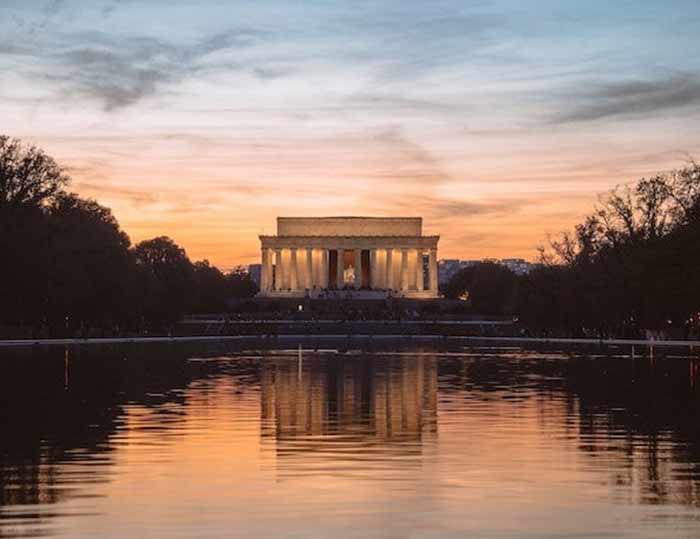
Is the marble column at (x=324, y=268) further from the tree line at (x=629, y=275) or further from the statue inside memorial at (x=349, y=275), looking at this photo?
the tree line at (x=629, y=275)

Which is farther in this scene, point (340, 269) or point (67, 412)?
point (340, 269)

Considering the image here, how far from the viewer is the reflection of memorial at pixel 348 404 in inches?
905

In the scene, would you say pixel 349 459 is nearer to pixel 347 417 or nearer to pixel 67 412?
pixel 347 417

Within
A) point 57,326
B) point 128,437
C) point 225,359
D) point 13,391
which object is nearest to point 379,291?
point 57,326

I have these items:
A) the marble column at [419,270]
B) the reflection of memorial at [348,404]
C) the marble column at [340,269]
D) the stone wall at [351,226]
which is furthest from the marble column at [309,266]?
the reflection of memorial at [348,404]

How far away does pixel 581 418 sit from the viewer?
2677cm

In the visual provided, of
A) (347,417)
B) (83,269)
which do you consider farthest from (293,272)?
(347,417)

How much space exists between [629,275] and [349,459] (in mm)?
71634

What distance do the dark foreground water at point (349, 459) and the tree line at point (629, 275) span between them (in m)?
42.5

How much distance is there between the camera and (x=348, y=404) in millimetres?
30453

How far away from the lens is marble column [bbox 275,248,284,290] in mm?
178887

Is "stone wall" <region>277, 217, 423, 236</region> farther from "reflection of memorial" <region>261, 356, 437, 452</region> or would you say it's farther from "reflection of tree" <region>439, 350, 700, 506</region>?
"reflection of memorial" <region>261, 356, 437, 452</region>

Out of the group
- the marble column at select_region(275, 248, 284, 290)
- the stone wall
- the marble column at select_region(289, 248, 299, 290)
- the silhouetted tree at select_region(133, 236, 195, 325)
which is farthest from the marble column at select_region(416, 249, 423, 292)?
the silhouetted tree at select_region(133, 236, 195, 325)

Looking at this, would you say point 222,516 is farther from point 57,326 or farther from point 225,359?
point 57,326
